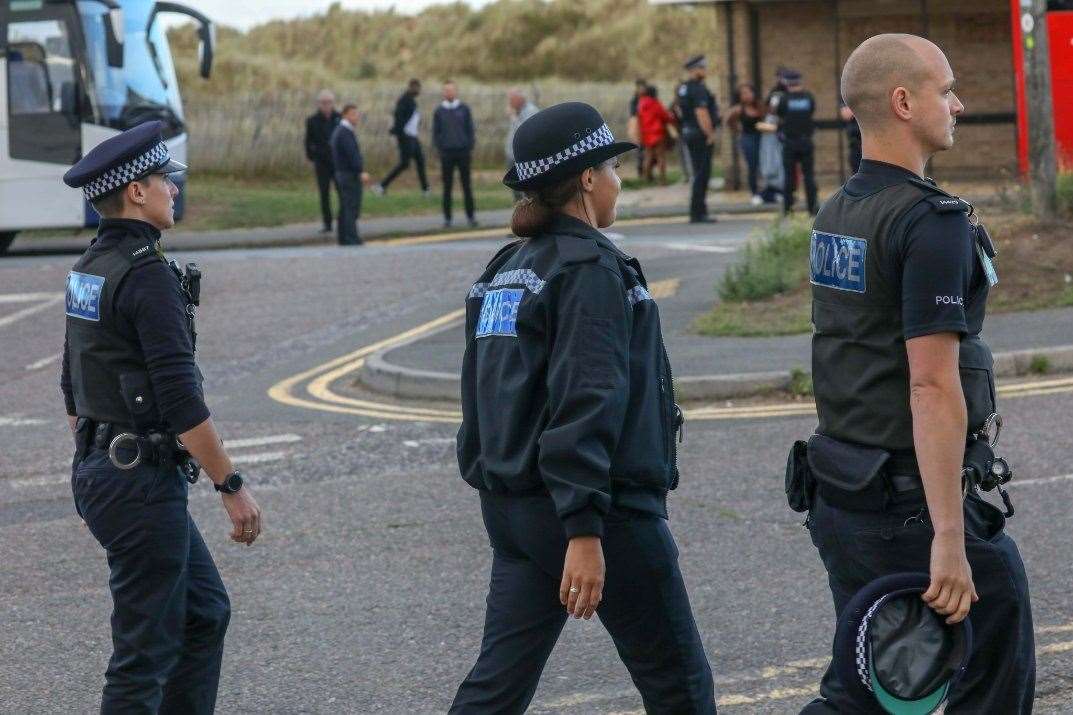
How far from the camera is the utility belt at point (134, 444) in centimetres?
430

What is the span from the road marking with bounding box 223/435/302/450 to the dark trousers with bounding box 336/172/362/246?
438 inches

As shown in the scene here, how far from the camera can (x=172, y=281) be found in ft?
14.1

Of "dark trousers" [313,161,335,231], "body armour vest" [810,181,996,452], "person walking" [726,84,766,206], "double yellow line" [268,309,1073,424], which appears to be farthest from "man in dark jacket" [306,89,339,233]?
"body armour vest" [810,181,996,452]

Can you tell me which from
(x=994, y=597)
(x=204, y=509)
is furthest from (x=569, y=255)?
(x=204, y=509)

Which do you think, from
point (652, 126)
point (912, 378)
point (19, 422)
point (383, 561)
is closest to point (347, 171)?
point (19, 422)

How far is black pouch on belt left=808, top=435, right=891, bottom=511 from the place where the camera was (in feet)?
11.5

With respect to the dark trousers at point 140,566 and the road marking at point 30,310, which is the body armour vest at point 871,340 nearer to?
the dark trousers at point 140,566

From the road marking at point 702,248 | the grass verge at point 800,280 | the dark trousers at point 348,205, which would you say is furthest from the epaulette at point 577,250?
the dark trousers at point 348,205

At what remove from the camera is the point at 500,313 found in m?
3.62

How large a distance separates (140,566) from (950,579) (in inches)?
81.2

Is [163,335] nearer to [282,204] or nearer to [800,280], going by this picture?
[800,280]

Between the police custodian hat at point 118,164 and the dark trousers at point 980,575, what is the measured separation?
2.00m

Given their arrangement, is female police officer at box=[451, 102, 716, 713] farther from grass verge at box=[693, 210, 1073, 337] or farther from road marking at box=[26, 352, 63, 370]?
road marking at box=[26, 352, 63, 370]

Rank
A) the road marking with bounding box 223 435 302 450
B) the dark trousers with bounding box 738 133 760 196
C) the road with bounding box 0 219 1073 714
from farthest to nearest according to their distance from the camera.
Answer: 1. the dark trousers with bounding box 738 133 760 196
2. the road marking with bounding box 223 435 302 450
3. the road with bounding box 0 219 1073 714
